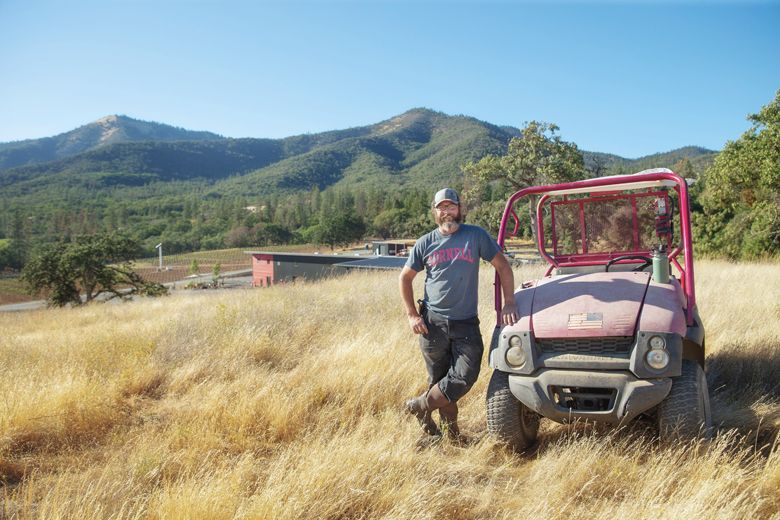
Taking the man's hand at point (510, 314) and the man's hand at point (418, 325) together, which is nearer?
the man's hand at point (510, 314)

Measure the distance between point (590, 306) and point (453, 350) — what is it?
3.25ft

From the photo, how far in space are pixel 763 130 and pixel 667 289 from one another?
16.3m

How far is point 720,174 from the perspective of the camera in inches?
740

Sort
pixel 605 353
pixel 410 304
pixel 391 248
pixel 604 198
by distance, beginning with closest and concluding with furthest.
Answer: pixel 605 353 → pixel 410 304 → pixel 604 198 → pixel 391 248

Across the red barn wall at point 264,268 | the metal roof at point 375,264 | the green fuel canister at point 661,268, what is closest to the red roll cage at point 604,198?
the green fuel canister at point 661,268

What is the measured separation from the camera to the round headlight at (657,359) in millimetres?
3201

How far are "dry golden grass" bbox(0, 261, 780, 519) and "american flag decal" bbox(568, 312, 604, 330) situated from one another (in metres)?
0.77

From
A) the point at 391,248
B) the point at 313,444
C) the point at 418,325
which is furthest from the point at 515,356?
the point at 391,248

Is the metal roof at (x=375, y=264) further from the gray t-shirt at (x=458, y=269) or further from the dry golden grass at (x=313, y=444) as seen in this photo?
the gray t-shirt at (x=458, y=269)

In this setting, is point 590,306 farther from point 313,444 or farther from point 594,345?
point 313,444

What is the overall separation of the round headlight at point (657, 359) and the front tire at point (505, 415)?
0.90 meters

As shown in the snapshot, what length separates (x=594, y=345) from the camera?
342 cm

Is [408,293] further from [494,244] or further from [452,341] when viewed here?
[494,244]

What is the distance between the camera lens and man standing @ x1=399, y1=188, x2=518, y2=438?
376 centimetres
